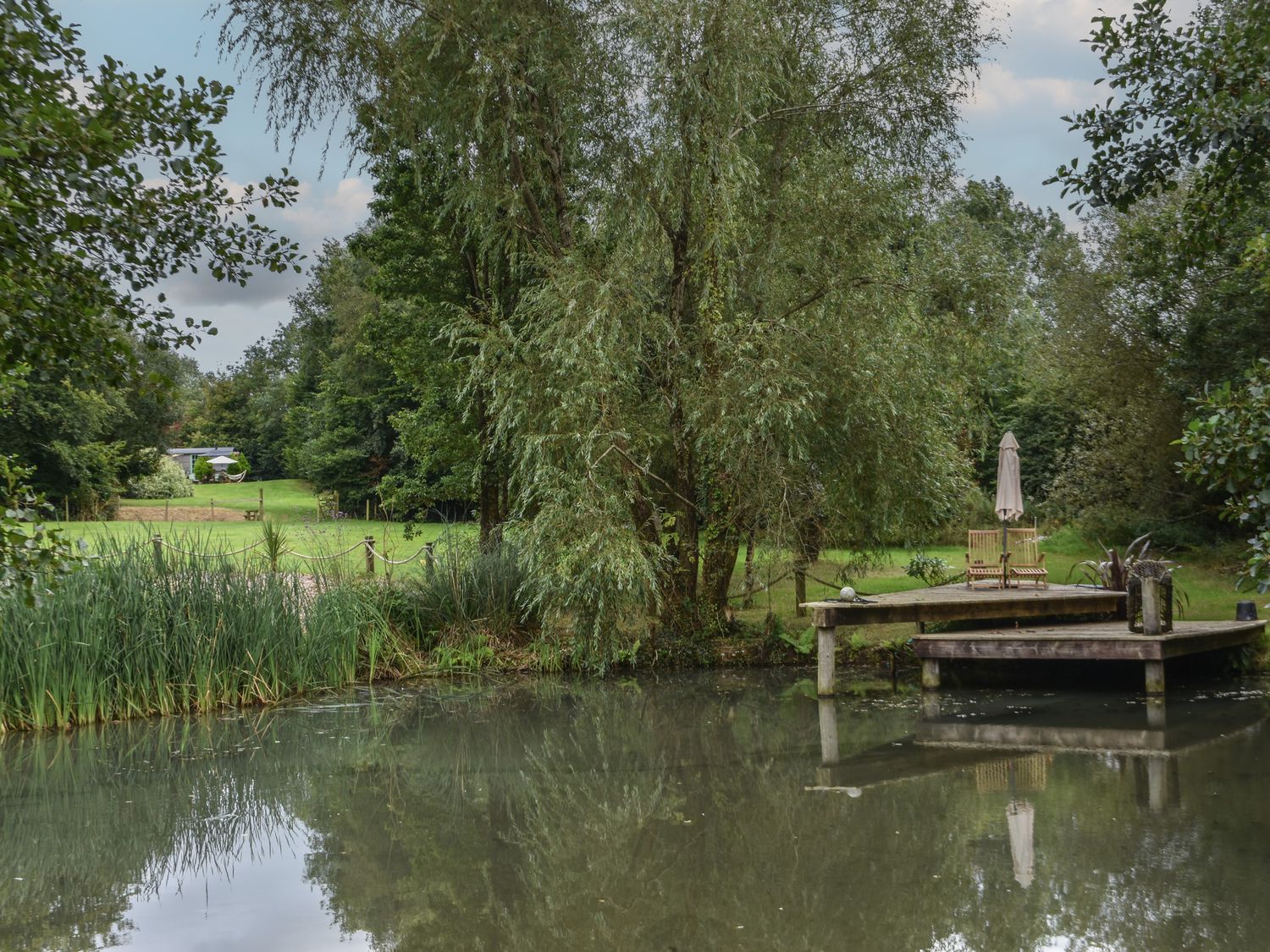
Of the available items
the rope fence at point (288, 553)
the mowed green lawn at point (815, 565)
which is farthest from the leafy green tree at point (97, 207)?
the rope fence at point (288, 553)

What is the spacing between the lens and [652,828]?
6.63 metres

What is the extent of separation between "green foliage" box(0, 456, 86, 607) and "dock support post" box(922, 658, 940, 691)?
9136 millimetres

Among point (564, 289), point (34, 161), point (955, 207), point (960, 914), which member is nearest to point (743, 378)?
point (564, 289)

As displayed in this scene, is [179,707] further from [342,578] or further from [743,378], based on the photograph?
[743,378]

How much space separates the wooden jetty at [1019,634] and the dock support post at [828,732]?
390 millimetres

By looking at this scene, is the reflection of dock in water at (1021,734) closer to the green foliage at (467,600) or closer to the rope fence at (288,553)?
the green foliage at (467,600)

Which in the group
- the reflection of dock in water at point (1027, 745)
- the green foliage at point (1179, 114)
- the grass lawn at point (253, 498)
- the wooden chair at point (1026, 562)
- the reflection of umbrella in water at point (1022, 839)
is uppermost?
the green foliage at point (1179, 114)

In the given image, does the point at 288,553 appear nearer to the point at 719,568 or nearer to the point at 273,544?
the point at 273,544

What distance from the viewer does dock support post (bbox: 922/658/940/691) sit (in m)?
11.2

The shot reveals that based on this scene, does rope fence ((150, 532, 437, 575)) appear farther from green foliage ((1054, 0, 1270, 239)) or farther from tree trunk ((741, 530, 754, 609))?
green foliage ((1054, 0, 1270, 239))

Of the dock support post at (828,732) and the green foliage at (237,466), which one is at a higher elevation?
the green foliage at (237,466)

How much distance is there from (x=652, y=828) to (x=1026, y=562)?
31.3ft

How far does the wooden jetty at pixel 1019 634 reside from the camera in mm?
10469

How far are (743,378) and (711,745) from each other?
161 inches
